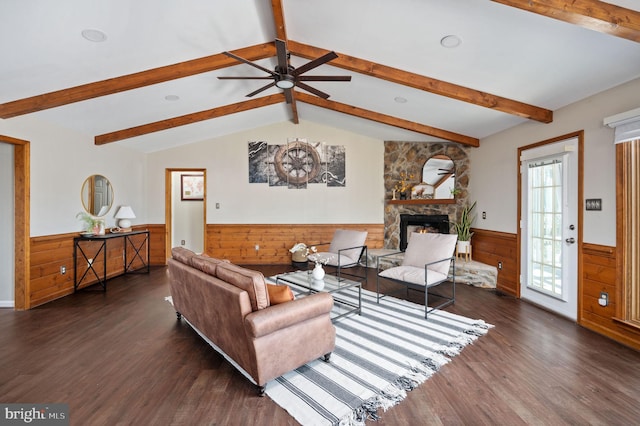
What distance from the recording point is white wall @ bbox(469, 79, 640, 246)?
2.95 m

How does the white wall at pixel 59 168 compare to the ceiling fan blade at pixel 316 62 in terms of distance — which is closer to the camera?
the ceiling fan blade at pixel 316 62

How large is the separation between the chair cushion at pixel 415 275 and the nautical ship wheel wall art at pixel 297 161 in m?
3.15

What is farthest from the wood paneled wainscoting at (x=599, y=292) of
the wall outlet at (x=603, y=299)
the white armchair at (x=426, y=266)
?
the white armchair at (x=426, y=266)

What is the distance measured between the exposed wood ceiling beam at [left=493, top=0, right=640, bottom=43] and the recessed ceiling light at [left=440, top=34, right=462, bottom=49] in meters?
0.67

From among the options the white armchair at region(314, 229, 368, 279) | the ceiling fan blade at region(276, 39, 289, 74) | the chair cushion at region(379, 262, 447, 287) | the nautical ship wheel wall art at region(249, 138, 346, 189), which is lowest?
the chair cushion at region(379, 262, 447, 287)

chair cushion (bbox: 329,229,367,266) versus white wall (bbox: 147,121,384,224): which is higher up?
white wall (bbox: 147,121,384,224)

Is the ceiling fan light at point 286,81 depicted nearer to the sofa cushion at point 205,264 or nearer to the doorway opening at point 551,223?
the sofa cushion at point 205,264

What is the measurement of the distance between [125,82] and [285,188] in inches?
142

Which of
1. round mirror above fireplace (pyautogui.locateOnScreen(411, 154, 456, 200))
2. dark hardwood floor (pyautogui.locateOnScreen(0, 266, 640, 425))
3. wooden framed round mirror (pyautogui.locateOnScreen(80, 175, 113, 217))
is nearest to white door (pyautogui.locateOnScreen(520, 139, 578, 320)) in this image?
dark hardwood floor (pyautogui.locateOnScreen(0, 266, 640, 425))

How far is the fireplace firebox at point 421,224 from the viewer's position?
5.96m

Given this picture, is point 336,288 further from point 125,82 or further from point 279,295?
point 125,82

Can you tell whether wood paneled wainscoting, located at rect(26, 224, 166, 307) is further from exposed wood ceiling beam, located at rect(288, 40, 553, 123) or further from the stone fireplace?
the stone fireplace

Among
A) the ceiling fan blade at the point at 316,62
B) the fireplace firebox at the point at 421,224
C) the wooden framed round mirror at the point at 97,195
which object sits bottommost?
the fireplace firebox at the point at 421,224

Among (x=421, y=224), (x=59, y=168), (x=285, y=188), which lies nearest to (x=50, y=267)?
(x=59, y=168)
